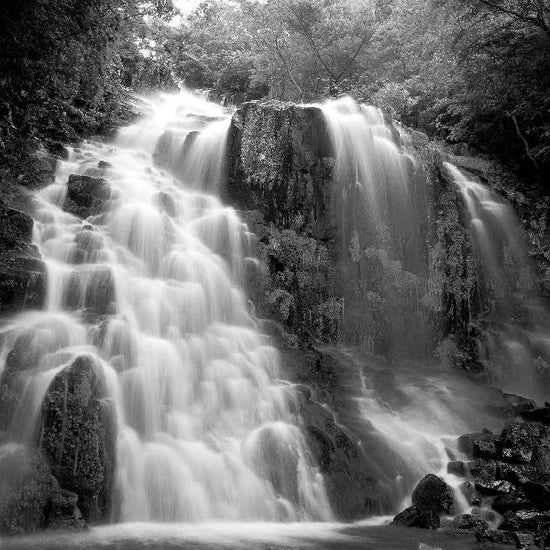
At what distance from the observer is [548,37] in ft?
49.0

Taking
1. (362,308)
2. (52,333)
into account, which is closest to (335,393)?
(362,308)

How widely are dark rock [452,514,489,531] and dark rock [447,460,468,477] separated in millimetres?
1428

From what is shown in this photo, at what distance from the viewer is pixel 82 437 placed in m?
5.98

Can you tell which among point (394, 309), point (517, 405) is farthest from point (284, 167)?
point (517, 405)

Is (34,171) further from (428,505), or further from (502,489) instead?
(502,489)

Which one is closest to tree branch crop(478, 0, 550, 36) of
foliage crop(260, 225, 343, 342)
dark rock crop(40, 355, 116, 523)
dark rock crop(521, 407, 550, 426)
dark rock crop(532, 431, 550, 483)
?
foliage crop(260, 225, 343, 342)

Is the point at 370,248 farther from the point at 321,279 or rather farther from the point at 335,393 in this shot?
the point at 335,393

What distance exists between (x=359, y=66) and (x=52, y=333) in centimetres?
1975

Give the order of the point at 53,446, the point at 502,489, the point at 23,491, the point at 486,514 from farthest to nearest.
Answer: the point at 502,489 → the point at 486,514 → the point at 53,446 → the point at 23,491

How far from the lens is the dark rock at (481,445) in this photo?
Result: 26.2 ft

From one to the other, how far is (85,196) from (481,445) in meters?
9.25

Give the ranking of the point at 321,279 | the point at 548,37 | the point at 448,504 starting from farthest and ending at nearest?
the point at 548,37, the point at 321,279, the point at 448,504

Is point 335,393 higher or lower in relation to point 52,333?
lower

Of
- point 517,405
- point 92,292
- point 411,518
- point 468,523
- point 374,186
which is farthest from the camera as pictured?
point 374,186
